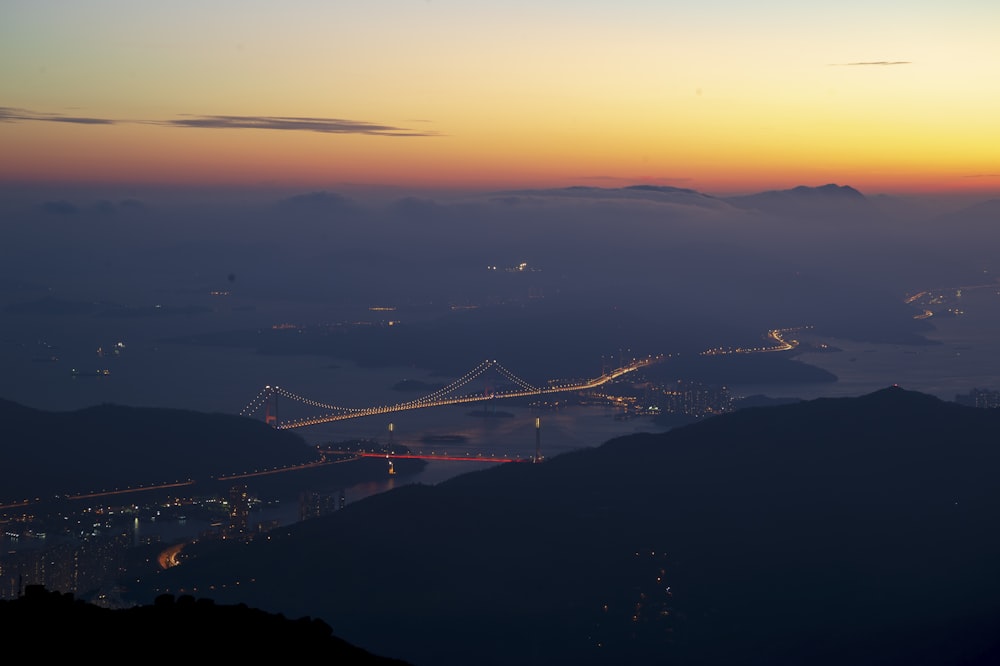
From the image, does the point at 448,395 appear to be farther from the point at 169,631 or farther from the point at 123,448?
the point at 169,631

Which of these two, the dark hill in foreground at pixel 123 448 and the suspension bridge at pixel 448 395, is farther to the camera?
the suspension bridge at pixel 448 395

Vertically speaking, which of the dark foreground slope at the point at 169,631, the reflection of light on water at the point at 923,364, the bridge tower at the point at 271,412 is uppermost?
the dark foreground slope at the point at 169,631

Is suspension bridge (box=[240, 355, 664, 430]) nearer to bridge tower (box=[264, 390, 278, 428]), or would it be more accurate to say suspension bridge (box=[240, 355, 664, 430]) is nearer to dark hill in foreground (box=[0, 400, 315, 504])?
bridge tower (box=[264, 390, 278, 428])

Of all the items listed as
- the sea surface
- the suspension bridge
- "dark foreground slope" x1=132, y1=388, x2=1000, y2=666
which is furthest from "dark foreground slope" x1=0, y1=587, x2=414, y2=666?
the suspension bridge

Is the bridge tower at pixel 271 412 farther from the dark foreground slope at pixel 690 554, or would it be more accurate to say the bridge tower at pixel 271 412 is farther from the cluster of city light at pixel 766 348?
the cluster of city light at pixel 766 348

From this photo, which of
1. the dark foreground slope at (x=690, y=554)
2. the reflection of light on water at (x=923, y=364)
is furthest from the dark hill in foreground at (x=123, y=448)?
the reflection of light on water at (x=923, y=364)

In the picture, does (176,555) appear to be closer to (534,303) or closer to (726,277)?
(534,303)

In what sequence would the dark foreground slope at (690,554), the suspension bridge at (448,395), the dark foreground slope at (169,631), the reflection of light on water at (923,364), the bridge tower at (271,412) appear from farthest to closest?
the reflection of light on water at (923,364), the suspension bridge at (448,395), the bridge tower at (271,412), the dark foreground slope at (690,554), the dark foreground slope at (169,631)

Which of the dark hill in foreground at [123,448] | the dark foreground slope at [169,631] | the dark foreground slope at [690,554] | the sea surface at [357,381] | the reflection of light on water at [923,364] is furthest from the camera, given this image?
the reflection of light on water at [923,364]
